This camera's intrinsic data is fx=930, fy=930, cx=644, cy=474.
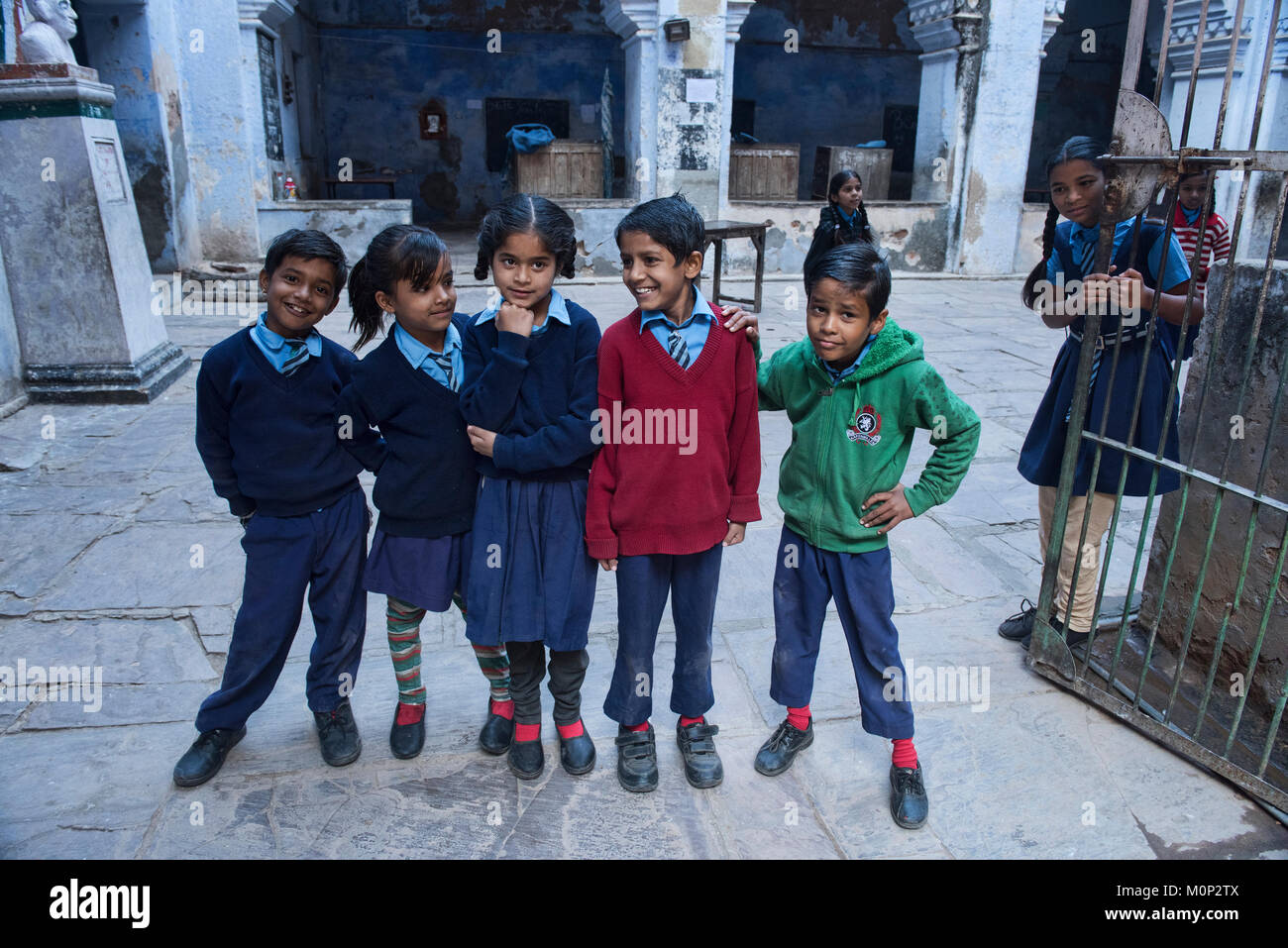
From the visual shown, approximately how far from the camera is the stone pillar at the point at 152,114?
335 inches

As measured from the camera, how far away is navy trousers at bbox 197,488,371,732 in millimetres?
2262

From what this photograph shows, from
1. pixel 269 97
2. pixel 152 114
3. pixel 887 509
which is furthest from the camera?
pixel 269 97

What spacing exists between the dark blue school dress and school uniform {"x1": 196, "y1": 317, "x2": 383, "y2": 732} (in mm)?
2002

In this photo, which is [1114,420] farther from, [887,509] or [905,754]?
[905,754]

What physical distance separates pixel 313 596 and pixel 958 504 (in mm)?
2951

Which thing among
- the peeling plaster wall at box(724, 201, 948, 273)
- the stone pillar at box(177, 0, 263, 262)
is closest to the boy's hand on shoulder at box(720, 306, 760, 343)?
the stone pillar at box(177, 0, 263, 262)

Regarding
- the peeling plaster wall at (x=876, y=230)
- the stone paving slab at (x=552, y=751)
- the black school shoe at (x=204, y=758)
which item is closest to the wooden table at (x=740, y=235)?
the peeling plaster wall at (x=876, y=230)

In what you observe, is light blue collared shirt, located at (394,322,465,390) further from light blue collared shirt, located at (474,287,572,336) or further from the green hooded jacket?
the green hooded jacket

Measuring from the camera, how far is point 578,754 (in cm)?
234

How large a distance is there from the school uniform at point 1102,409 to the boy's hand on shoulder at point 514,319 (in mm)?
1586

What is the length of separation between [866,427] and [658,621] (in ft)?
2.21

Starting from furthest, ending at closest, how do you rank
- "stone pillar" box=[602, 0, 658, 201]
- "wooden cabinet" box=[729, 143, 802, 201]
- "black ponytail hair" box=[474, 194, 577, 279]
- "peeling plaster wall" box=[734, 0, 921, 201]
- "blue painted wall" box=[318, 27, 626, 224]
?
1. "peeling plaster wall" box=[734, 0, 921, 201]
2. "blue painted wall" box=[318, 27, 626, 224]
3. "wooden cabinet" box=[729, 143, 802, 201]
4. "stone pillar" box=[602, 0, 658, 201]
5. "black ponytail hair" box=[474, 194, 577, 279]

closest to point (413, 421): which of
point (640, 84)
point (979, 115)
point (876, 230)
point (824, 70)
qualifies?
point (640, 84)
